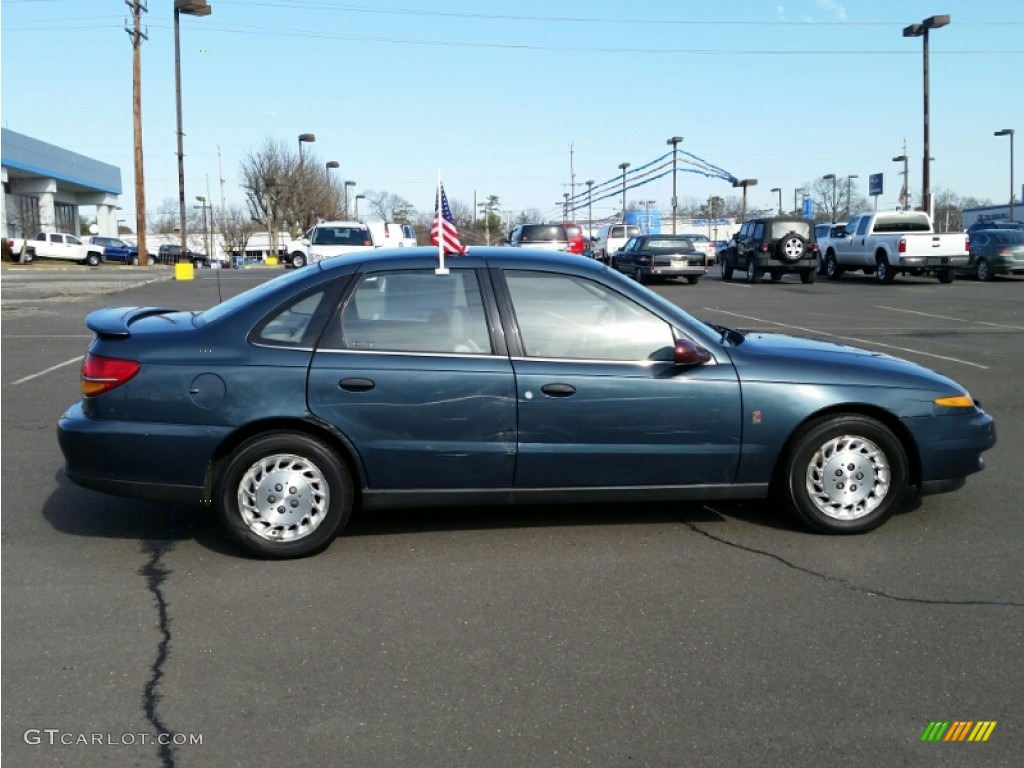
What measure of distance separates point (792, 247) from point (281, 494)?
25.9 m

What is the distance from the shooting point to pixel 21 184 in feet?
203

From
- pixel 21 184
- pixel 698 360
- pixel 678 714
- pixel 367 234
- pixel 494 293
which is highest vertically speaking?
pixel 21 184

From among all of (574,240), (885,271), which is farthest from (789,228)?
(574,240)

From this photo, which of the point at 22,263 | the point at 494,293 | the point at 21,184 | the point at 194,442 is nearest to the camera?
the point at 194,442

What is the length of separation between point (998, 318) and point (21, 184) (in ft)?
192

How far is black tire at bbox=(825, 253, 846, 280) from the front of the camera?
3184 cm

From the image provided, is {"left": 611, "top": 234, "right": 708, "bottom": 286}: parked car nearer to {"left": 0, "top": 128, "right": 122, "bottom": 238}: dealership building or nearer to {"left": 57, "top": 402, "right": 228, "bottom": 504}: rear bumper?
{"left": 57, "top": 402, "right": 228, "bottom": 504}: rear bumper

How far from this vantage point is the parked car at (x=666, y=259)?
29.1 metres

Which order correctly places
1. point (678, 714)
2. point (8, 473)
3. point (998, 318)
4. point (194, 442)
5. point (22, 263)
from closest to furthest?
point (678, 714) < point (194, 442) < point (8, 473) < point (998, 318) < point (22, 263)

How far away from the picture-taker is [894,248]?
28188 millimetres

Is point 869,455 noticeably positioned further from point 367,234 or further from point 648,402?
point 367,234

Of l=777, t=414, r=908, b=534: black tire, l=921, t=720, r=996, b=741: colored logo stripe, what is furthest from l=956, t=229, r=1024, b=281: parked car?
l=921, t=720, r=996, b=741: colored logo stripe

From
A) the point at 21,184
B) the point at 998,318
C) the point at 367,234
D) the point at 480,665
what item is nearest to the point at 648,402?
the point at 480,665

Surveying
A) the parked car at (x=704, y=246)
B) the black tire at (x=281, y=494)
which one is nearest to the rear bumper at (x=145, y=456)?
the black tire at (x=281, y=494)
